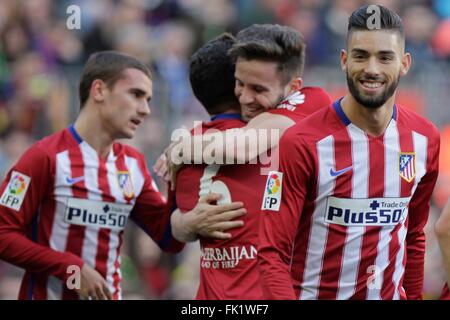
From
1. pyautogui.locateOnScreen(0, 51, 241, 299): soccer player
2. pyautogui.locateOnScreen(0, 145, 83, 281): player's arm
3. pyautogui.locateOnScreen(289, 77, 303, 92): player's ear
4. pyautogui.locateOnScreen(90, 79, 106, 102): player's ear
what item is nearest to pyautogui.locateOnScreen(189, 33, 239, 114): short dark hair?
pyautogui.locateOnScreen(289, 77, 303, 92): player's ear

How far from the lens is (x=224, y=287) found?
4676 mm

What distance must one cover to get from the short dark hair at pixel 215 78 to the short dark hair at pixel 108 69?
0.89 meters

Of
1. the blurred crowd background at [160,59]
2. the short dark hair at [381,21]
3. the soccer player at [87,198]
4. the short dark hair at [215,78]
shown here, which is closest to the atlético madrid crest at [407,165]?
the short dark hair at [381,21]

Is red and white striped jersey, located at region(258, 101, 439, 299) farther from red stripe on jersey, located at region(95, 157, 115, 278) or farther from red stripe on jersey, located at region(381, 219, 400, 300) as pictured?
red stripe on jersey, located at region(95, 157, 115, 278)

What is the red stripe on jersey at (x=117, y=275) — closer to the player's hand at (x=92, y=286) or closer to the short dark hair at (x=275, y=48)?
the player's hand at (x=92, y=286)

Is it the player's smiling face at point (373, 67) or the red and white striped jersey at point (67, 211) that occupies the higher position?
the player's smiling face at point (373, 67)

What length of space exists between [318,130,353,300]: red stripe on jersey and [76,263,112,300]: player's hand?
1.45 metres

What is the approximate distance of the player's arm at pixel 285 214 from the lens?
4.11m

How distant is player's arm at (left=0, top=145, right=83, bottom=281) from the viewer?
536cm

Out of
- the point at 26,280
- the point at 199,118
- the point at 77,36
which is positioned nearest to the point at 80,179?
the point at 26,280

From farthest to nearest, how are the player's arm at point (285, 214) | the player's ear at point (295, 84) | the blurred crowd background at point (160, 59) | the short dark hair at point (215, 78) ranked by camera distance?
the blurred crowd background at point (160, 59)
the short dark hair at point (215, 78)
the player's ear at point (295, 84)
the player's arm at point (285, 214)

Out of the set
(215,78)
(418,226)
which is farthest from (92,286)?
(418,226)
